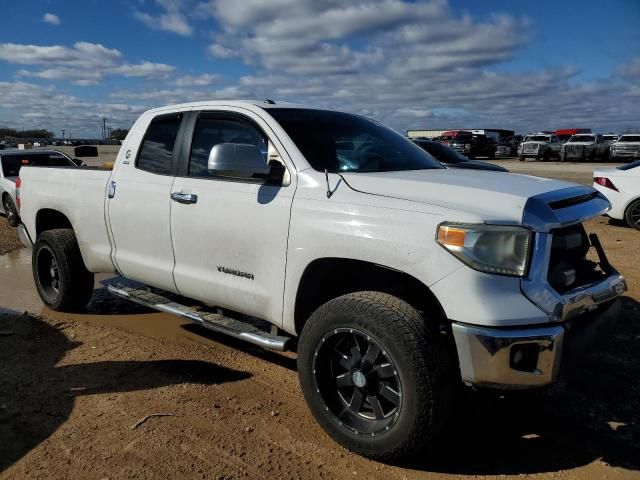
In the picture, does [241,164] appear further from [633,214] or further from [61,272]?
[633,214]

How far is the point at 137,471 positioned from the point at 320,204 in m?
1.72

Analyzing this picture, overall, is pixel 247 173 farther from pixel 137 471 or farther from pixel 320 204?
pixel 137 471

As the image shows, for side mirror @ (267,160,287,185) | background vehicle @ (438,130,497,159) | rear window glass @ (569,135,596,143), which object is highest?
rear window glass @ (569,135,596,143)

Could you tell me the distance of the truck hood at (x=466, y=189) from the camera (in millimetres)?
2784

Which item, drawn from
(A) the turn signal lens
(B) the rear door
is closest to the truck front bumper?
(A) the turn signal lens

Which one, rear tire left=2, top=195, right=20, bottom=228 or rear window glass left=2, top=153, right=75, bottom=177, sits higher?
rear window glass left=2, top=153, right=75, bottom=177

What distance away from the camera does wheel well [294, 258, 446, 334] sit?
10.1ft

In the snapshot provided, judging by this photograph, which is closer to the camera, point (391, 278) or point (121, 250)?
point (391, 278)

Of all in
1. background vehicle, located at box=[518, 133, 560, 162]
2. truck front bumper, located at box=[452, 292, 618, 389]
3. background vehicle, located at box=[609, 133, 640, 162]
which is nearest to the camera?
truck front bumper, located at box=[452, 292, 618, 389]

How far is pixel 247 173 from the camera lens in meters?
3.47

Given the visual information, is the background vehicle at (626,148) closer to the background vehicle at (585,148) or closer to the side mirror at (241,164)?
the background vehicle at (585,148)

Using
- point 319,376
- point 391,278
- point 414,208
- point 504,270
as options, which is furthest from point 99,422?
point 504,270

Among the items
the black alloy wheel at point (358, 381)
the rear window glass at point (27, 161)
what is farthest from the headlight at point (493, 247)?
the rear window glass at point (27, 161)

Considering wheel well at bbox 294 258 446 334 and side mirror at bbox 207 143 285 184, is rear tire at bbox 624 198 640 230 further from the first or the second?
side mirror at bbox 207 143 285 184
